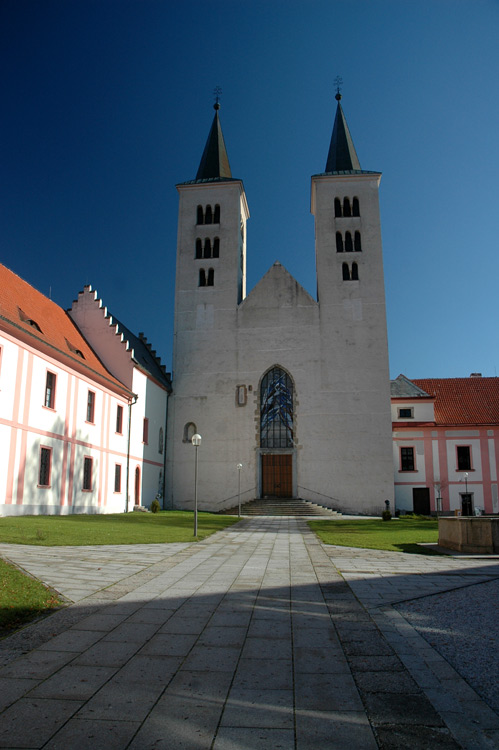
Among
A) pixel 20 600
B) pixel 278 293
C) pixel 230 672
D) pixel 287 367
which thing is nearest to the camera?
pixel 230 672

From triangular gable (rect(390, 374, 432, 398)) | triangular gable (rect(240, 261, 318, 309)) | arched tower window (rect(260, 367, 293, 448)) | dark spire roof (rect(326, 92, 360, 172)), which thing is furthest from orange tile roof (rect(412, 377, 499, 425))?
dark spire roof (rect(326, 92, 360, 172))

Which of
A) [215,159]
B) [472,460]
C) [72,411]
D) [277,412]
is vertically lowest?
[472,460]

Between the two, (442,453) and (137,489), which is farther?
(442,453)

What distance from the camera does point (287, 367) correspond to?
124ft

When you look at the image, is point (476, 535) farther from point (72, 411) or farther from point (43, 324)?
point (43, 324)

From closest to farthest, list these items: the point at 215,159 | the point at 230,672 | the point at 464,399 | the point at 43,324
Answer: the point at 230,672 < the point at 43,324 < the point at 464,399 < the point at 215,159

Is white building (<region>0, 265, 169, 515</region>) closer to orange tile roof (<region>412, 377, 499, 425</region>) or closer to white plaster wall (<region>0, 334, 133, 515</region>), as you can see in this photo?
white plaster wall (<region>0, 334, 133, 515</region>)

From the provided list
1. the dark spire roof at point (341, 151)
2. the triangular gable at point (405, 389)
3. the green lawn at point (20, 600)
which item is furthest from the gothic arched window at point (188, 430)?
the green lawn at point (20, 600)

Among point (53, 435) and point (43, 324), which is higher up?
point (43, 324)

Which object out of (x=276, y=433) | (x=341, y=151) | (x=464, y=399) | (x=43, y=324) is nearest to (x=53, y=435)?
(x=43, y=324)

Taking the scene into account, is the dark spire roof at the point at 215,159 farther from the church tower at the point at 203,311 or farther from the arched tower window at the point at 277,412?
the arched tower window at the point at 277,412

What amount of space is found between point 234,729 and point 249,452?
33.9 m

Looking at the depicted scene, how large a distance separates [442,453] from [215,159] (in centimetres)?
2837

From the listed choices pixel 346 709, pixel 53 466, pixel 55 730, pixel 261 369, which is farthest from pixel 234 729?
pixel 261 369
